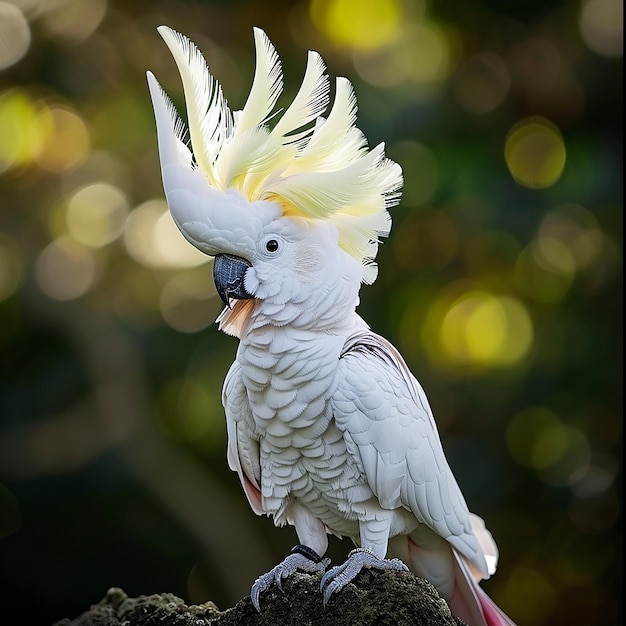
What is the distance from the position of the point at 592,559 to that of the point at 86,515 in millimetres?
2357

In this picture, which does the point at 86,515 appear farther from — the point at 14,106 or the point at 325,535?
the point at 325,535

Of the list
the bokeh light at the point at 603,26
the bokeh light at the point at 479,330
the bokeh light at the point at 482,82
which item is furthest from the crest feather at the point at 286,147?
the bokeh light at the point at 603,26

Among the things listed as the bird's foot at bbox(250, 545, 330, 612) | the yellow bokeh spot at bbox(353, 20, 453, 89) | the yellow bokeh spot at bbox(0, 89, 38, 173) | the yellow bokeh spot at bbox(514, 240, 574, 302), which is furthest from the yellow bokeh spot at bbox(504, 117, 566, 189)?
the bird's foot at bbox(250, 545, 330, 612)

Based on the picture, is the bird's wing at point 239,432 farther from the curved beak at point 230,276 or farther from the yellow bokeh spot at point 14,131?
the yellow bokeh spot at point 14,131

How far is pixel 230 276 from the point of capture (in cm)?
173

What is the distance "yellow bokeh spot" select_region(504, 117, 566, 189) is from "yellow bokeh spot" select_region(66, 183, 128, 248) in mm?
1734

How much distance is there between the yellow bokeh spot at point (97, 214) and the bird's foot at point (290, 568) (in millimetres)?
2530

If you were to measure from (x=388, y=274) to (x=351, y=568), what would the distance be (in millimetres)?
2416

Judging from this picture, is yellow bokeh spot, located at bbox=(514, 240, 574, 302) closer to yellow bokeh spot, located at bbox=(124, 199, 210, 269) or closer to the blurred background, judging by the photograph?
the blurred background

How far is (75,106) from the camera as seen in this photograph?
4238 mm

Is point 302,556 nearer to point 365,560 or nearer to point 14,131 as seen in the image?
point 365,560

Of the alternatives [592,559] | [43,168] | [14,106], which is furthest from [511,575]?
[14,106]

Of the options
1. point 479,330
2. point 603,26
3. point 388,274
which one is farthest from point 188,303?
point 603,26

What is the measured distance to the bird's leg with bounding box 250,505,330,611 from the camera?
1779 mm
